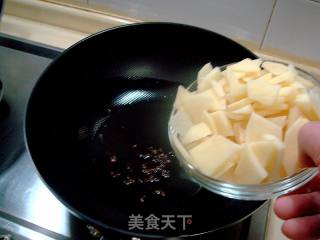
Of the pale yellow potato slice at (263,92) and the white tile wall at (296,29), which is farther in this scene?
the white tile wall at (296,29)

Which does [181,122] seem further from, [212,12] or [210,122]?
[212,12]

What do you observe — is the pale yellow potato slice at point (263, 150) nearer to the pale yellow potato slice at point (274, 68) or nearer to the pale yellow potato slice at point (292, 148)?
the pale yellow potato slice at point (292, 148)

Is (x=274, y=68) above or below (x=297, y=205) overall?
above

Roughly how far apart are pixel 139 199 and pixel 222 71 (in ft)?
0.78

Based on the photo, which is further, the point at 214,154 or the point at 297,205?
the point at 297,205

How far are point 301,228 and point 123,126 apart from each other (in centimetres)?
35

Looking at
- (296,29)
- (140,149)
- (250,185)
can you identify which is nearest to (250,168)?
(250,185)

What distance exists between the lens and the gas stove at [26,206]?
1.89 ft

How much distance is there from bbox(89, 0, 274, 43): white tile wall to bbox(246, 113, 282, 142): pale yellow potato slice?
352mm

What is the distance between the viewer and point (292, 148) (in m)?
0.46

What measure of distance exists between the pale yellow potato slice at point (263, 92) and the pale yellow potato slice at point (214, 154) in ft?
0.23

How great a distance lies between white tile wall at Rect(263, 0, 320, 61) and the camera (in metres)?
0.72

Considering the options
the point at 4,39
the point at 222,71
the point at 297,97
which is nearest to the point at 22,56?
the point at 4,39

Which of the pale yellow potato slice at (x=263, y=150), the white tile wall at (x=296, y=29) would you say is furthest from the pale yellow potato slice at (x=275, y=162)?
the white tile wall at (x=296, y=29)
